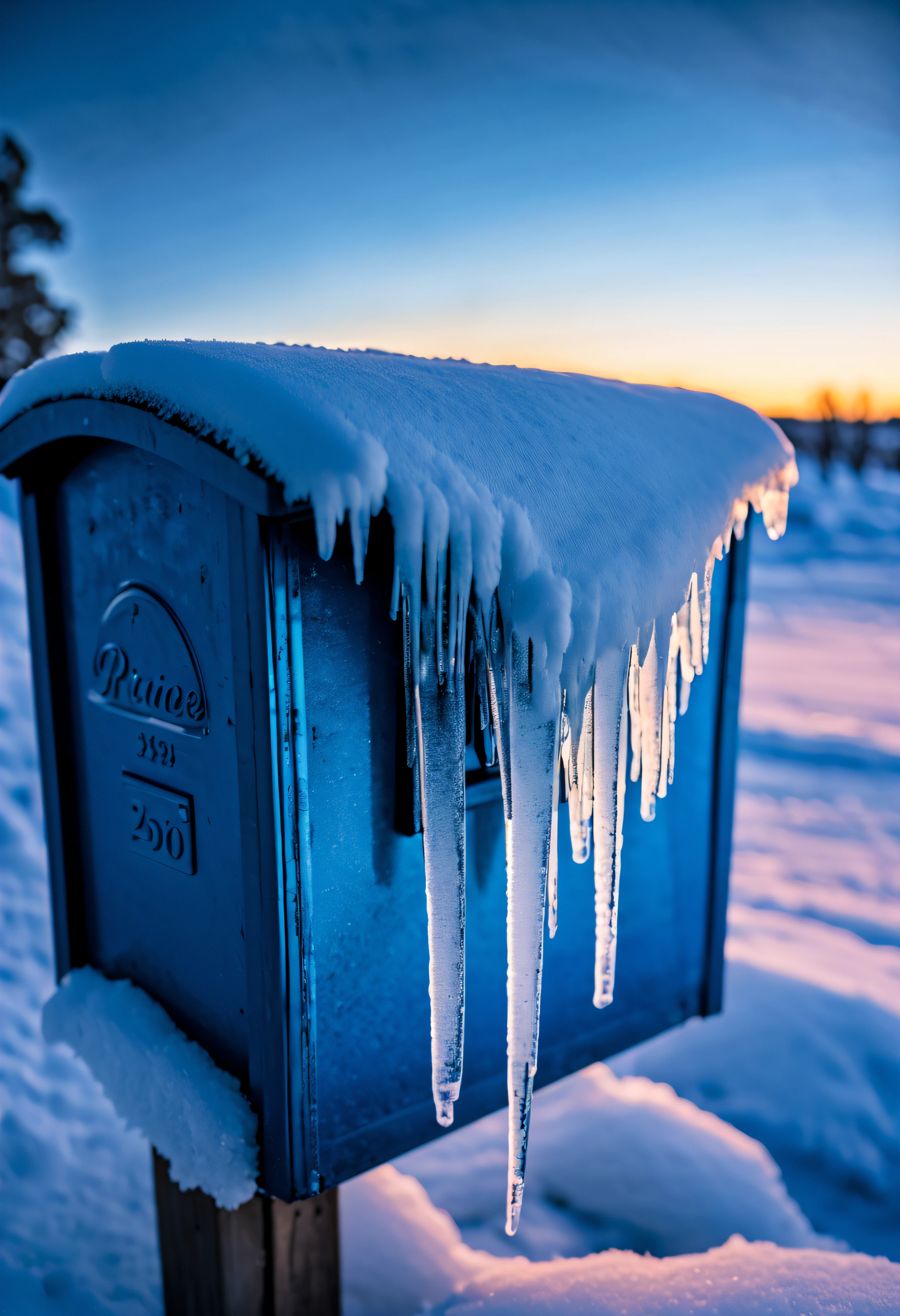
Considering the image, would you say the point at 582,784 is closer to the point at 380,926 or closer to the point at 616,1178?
the point at 380,926

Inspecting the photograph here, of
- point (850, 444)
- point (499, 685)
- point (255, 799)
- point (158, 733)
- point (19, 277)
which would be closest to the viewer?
point (255, 799)

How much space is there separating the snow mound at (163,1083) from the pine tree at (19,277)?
1164 cm

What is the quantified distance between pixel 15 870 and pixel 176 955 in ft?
7.31

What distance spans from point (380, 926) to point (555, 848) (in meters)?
0.38

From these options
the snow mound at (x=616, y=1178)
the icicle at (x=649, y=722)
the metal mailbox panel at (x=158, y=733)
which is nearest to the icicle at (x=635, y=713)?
the icicle at (x=649, y=722)

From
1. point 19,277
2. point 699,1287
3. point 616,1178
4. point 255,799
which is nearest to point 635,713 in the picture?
point 255,799

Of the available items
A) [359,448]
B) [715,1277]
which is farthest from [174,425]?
[715,1277]

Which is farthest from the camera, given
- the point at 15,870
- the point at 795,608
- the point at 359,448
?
the point at 795,608

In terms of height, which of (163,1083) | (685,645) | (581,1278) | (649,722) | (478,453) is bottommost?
(581,1278)

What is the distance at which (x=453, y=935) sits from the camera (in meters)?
1.40

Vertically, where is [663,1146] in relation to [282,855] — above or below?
below

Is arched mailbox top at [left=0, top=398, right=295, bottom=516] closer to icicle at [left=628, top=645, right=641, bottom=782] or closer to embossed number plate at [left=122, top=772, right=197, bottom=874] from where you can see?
embossed number plate at [left=122, top=772, right=197, bottom=874]

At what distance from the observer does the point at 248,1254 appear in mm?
1637

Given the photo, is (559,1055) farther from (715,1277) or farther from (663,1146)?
(663,1146)
